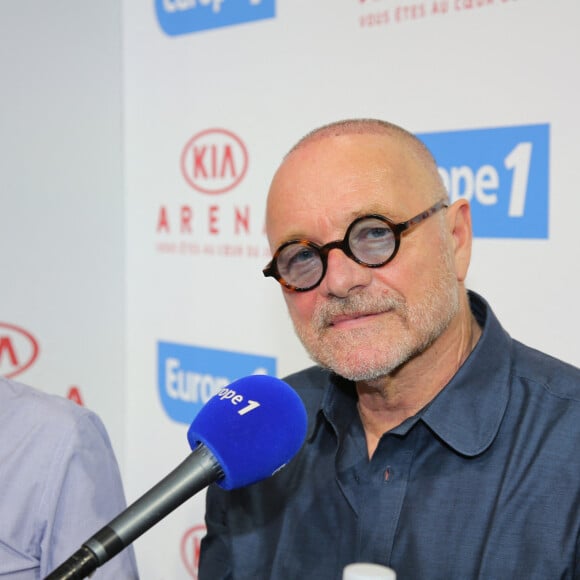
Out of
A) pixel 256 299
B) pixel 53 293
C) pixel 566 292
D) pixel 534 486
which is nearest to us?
pixel 534 486

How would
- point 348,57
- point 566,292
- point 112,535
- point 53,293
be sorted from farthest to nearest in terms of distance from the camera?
point 53,293, point 348,57, point 566,292, point 112,535

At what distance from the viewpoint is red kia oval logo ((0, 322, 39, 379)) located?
7.25ft

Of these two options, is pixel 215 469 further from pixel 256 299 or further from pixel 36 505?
pixel 256 299

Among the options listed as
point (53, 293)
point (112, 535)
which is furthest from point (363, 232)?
point (53, 293)

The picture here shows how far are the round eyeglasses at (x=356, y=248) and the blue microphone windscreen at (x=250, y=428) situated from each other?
0.26 meters

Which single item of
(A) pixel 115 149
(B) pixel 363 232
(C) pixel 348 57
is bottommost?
(B) pixel 363 232

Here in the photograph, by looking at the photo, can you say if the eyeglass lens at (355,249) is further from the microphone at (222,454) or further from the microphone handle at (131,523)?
the microphone handle at (131,523)

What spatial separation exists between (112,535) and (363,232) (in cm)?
67

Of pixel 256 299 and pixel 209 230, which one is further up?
pixel 209 230

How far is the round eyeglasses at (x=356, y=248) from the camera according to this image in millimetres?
1257

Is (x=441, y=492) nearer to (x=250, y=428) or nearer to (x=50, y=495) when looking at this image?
(x=250, y=428)

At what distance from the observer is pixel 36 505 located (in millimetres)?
1354

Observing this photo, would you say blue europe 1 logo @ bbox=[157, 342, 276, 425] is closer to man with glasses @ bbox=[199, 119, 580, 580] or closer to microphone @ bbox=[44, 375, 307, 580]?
man with glasses @ bbox=[199, 119, 580, 580]

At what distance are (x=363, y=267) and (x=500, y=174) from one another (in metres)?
0.55
